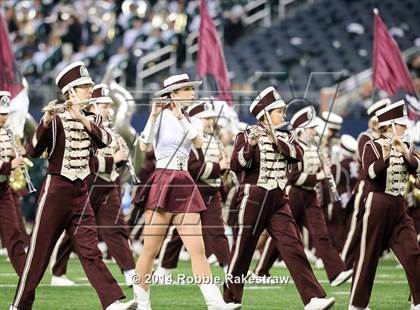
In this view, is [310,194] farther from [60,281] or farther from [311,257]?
[311,257]

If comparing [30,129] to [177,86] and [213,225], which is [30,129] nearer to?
[213,225]

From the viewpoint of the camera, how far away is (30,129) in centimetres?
1564

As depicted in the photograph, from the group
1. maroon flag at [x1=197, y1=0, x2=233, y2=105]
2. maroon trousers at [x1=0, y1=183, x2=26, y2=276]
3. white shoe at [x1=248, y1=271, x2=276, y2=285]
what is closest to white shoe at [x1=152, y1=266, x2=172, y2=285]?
white shoe at [x1=248, y1=271, x2=276, y2=285]

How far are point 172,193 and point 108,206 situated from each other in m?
3.58

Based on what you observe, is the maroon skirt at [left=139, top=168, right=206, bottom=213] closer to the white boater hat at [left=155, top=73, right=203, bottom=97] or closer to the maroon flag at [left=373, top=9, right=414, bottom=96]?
the white boater hat at [left=155, top=73, right=203, bottom=97]

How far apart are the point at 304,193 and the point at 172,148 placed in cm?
507

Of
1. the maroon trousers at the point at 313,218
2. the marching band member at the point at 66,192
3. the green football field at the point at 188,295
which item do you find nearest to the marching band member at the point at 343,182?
the maroon trousers at the point at 313,218

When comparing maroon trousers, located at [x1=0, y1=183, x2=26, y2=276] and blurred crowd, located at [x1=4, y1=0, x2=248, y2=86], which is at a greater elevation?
maroon trousers, located at [x1=0, y1=183, x2=26, y2=276]

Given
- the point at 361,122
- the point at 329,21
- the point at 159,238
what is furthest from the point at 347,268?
the point at 329,21

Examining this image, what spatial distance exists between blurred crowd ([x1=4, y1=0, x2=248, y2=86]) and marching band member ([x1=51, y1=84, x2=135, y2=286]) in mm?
12391

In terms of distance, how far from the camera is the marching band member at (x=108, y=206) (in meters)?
13.5

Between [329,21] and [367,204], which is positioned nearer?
[367,204]

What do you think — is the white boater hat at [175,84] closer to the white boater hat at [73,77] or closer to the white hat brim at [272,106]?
the white boater hat at [73,77]

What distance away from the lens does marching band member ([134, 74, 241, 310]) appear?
10266 millimetres
